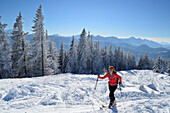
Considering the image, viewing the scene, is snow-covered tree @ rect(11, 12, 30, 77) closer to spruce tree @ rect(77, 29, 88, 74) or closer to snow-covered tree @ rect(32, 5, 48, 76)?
snow-covered tree @ rect(32, 5, 48, 76)

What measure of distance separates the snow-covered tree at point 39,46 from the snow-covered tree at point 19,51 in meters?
1.46

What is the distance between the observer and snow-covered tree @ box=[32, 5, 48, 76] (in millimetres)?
21188

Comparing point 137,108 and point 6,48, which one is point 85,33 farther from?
point 137,108

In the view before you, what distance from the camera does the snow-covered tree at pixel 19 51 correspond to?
20877 mm

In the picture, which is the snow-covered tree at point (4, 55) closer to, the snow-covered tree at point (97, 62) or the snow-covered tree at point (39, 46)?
the snow-covered tree at point (39, 46)

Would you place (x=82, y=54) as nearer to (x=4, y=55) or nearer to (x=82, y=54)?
(x=82, y=54)

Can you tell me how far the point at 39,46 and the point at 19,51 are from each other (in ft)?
12.1

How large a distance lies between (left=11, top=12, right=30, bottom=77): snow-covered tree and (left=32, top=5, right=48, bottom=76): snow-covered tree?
1461mm

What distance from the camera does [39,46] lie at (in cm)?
2164

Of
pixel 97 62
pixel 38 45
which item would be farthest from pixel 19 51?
pixel 97 62

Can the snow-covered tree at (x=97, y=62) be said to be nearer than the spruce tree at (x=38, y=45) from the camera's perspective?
No

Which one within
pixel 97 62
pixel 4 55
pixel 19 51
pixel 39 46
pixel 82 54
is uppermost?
pixel 39 46

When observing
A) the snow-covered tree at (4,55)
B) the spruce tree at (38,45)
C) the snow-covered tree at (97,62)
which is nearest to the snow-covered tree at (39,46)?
the spruce tree at (38,45)

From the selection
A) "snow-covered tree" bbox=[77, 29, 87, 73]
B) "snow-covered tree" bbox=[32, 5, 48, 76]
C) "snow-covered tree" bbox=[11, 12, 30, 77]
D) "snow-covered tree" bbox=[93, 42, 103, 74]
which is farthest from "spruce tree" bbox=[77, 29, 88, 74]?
"snow-covered tree" bbox=[11, 12, 30, 77]
